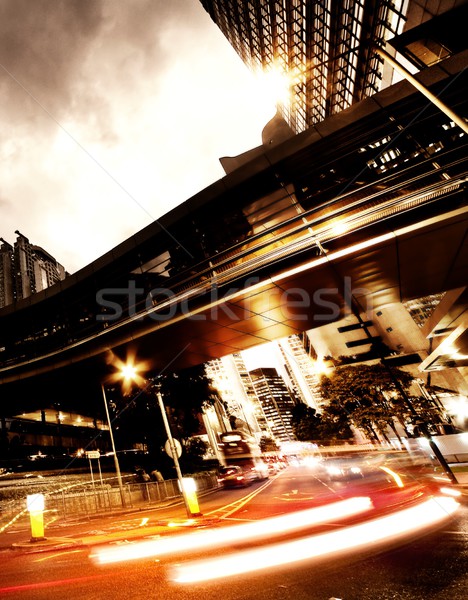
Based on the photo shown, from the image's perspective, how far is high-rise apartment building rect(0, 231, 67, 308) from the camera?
256 feet

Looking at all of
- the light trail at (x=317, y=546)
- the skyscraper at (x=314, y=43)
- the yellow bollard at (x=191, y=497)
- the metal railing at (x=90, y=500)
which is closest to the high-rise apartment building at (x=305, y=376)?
the skyscraper at (x=314, y=43)

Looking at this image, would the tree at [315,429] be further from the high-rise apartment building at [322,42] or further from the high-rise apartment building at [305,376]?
the high-rise apartment building at [322,42]

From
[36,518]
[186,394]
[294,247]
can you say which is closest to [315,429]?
[186,394]

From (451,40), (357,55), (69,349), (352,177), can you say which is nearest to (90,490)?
(69,349)

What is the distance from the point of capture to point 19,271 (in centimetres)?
8231

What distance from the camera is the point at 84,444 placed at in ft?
108

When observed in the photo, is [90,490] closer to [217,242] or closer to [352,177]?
[217,242]

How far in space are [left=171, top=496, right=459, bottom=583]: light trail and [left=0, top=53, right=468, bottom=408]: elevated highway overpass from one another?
22.1 feet

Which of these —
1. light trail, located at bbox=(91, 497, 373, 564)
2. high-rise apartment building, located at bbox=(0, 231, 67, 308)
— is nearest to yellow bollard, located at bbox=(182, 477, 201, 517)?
light trail, located at bbox=(91, 497, 373, 564)

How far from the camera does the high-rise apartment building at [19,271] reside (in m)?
78.1

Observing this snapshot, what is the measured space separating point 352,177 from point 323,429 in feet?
224

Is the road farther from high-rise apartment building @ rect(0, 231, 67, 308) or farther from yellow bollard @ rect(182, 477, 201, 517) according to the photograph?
high-rise apartment building @ rect(0, 231, 67, 308)

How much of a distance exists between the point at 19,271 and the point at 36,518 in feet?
305

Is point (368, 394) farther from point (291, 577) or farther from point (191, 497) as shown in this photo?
point (291, 577)
